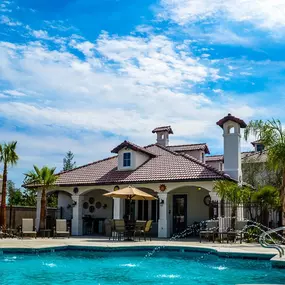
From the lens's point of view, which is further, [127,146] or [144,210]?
[144,210]

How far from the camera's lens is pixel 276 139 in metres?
19.5

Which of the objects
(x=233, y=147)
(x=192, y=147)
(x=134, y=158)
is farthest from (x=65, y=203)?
(x=233, y=147)

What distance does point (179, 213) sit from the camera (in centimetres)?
2547

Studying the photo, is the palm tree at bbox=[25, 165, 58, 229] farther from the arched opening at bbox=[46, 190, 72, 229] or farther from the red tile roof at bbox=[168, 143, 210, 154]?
the red tile roof at bbox=[168, 143, 210, 154]

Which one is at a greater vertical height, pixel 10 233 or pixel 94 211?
pixel 94 211

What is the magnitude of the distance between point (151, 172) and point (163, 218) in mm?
2839

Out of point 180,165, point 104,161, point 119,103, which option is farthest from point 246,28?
point 104,161

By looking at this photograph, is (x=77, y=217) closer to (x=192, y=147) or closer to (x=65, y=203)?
(x=65, y=203)

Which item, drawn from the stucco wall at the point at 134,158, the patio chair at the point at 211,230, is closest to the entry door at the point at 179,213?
the stucco wall at the point at 134,158

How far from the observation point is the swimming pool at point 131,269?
11477mm

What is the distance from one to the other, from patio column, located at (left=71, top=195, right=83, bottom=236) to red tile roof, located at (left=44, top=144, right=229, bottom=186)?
3.06 feet

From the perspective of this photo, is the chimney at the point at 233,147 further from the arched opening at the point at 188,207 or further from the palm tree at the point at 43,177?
the palm tree at the point at 43,177

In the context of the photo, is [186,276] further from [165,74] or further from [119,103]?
[119,103]

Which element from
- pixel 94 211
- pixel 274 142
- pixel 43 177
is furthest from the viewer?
pixel 94 211
